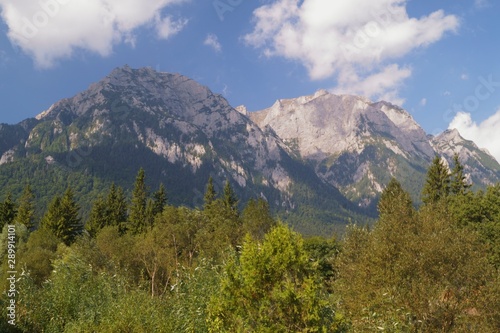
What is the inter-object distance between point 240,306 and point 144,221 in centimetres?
9507

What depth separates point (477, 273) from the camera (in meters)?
28.4

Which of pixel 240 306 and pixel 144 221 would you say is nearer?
pixel 240 306

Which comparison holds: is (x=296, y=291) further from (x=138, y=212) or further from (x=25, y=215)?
(x=25, y=215)

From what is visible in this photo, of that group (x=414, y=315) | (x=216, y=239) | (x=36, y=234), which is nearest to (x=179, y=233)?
(x=216, y=239)

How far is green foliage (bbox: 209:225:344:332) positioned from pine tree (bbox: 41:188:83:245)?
9196 cm

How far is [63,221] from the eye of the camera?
3851 inches

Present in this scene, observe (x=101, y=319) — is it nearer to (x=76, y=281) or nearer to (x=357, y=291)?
(x=76, y=281)

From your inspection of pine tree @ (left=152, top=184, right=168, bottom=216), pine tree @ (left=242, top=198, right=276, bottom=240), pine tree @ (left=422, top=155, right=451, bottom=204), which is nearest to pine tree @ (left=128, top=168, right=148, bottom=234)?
pine tree @ (left=152, top=184, right=168, bottom=216)

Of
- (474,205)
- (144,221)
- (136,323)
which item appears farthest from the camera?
(144,221)

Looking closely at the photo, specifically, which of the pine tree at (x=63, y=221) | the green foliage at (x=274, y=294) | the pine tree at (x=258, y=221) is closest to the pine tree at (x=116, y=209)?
the pine tree at (x=63, y=221)

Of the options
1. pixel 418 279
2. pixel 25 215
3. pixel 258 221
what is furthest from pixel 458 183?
pixel 25 215

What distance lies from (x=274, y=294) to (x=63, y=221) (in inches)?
3820

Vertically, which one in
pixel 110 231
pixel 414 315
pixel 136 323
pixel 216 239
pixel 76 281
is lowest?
pixel 414 315

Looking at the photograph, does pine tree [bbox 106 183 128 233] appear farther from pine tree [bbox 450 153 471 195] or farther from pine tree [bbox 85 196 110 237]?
pine tree [bbox 450 153 471 195]
